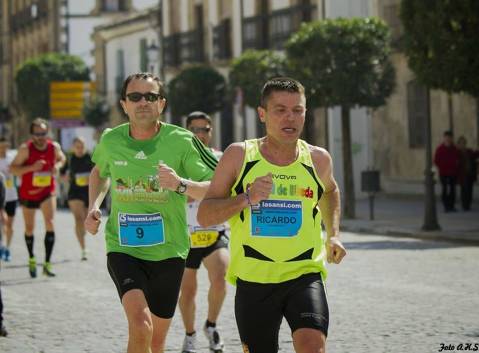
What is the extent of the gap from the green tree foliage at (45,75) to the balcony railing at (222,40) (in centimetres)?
1895

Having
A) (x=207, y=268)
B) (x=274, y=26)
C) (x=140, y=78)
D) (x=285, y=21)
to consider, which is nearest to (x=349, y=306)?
(x=207, y=268)

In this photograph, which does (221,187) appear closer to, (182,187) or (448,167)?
(182,187)

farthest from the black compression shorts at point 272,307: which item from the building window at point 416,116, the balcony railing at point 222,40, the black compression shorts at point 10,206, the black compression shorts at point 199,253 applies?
the balcony railing at point 222,40

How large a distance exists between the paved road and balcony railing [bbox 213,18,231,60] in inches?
1099

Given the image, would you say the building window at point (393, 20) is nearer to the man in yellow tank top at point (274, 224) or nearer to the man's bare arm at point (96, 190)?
the man's bare arm at point (96, 190)

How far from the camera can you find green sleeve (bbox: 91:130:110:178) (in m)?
7.28

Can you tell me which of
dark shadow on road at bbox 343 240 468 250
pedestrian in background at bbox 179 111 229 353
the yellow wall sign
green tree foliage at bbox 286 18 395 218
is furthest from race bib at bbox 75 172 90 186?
the yellow wall sign

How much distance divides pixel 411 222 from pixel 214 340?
52.4 feet

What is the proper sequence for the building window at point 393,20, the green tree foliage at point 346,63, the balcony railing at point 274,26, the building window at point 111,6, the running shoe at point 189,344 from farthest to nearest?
the building window at point 111,6
the balcony railing at point 274,26
the building window at point 393,20
the green tree foliage at point 346,63
the running shoe at point 189,344

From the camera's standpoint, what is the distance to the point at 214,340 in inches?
360

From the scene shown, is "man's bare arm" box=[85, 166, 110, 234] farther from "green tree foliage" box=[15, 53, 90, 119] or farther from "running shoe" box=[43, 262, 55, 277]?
"green tree foliage" box=[15, 53, 90, 119]

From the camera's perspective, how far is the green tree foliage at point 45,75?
64.1 m

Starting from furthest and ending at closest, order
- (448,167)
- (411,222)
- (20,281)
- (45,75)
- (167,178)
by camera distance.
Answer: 1. (45,75)
2. (448,167)
3. (411,222)
4. (20,281)
5. (167,178)

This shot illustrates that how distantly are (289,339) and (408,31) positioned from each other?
41.2ft
